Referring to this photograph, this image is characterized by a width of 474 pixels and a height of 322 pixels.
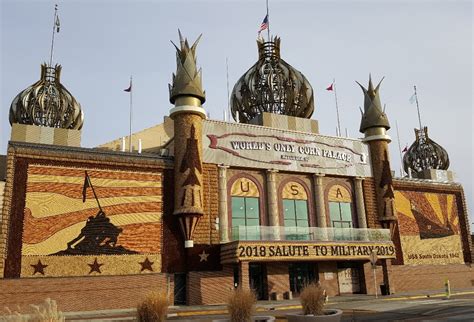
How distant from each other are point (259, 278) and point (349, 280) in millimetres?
8760

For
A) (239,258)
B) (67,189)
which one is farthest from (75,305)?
(239,258)

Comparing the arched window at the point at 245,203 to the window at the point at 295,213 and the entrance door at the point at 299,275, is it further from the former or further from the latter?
the entrance door at the point at 299,275

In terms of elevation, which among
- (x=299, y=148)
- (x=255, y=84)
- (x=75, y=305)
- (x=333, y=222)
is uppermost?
(x=255, y=84)

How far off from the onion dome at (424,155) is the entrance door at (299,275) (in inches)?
1011

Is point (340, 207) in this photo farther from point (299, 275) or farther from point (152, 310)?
point (152, 310)

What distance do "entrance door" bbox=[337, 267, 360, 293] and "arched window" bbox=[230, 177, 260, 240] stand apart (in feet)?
28.8

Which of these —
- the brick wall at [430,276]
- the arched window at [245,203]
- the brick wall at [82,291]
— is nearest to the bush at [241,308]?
the brick wall at [82,291]

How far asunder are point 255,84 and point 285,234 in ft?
47.3

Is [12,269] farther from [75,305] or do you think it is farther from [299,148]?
[299,148]

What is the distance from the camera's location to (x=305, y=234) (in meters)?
31.6

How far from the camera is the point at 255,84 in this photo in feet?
125

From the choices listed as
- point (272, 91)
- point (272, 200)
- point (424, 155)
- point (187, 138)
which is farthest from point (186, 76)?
point (424, 155)

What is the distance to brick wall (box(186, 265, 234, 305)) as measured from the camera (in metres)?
29.2

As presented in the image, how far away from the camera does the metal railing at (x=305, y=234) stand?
97.9 ft
